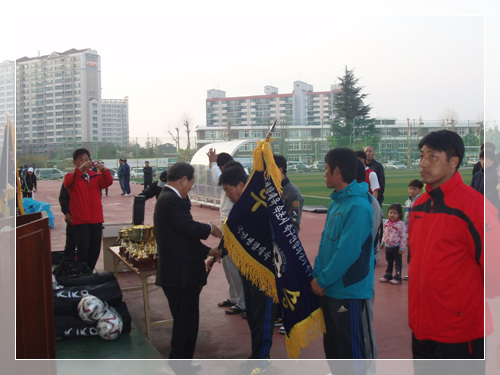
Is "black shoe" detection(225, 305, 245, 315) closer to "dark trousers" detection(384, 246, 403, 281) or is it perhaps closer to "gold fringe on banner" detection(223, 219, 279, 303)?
"gold fringe on banner" detection(223, 219, 279, 303)

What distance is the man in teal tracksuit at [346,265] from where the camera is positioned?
2926 millimetres

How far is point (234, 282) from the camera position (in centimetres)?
550

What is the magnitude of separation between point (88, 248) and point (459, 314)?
542 centimetres

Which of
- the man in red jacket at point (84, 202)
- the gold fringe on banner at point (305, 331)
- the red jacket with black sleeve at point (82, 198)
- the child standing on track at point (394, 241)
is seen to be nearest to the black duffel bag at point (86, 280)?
the man in red jacket at point (84, 202)

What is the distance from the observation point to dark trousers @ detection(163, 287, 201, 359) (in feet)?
12.4

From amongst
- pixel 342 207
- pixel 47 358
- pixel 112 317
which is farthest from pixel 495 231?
pixel 112 317

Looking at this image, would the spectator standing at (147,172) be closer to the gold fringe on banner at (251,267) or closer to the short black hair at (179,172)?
the short black hair at (179,172)

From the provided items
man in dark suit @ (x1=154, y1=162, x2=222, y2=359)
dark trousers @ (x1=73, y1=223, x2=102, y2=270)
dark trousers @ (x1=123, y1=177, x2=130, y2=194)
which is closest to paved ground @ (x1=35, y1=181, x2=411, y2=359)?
dark trousers @ (x1=73, y1=223, x2=102, y2=270)

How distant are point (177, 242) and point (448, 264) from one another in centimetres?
202

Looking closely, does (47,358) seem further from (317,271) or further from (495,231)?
(495,231)

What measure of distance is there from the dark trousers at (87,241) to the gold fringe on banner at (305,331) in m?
4.25

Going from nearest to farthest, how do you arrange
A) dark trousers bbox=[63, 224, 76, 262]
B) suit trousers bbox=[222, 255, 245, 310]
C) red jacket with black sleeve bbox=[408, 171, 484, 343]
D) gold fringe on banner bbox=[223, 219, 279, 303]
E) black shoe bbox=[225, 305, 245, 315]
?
1. red jacket with black sleeve bbox=[408, 171, 484, 343]
2. gold fringe on banner bbox=[223, 219, 279, 303]
3. suit trousers bbox=[222, 255, 245, 310]
4. black shoe bbox=[225, 305, 245, 315]
5. dark trousers bbox=[63, 224, 76, 262]

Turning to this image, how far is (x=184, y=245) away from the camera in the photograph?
12.3ft

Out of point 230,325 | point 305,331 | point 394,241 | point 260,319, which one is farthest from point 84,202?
point 305,331
